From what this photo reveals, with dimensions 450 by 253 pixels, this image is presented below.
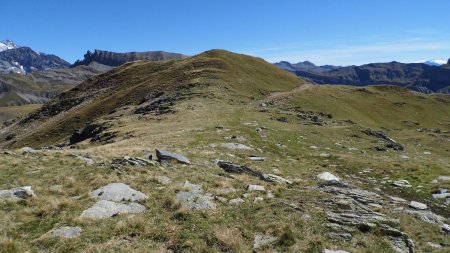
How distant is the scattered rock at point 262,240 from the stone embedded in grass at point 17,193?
9148 millimetres

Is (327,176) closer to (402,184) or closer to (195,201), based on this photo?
(402,184)

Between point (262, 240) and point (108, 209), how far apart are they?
5953 millimetres

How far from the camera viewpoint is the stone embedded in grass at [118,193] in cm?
1659

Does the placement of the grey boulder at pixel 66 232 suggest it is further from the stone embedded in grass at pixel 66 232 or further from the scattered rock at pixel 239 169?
the scattered rock at pixel 239 169

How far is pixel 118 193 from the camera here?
17141 millimetres

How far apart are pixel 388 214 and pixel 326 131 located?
118ft

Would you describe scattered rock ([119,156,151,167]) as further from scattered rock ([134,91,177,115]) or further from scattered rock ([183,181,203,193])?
scattered rock ([134,91,177,115])

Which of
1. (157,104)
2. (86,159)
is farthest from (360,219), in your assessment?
(157,104)

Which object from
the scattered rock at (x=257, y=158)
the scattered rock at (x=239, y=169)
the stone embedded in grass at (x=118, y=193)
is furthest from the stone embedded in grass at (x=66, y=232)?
the scattered rock at (x=257, y=158)

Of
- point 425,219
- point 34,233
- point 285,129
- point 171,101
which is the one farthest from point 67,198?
point 171,101

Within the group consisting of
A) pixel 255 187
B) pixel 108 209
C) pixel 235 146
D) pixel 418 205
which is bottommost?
pixel 418 205

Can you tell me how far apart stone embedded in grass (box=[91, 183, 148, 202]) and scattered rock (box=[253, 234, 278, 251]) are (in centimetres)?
543

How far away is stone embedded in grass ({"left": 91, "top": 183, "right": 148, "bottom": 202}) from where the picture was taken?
54.4 feet

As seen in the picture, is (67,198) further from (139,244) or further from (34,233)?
(139,244)
